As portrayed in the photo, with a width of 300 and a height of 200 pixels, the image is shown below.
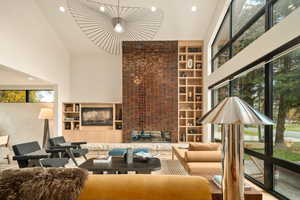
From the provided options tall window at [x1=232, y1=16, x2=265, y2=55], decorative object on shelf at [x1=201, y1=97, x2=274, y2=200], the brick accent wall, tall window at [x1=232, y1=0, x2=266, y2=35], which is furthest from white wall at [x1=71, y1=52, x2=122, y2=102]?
decorative object on shelf at [x1=201, y1=97, x2=274, y2=200]

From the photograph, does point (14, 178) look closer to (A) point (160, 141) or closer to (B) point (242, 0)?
(B) point (242, 0)

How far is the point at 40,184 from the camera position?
136 cm

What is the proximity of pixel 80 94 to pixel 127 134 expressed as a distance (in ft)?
8.19

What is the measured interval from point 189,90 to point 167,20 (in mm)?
2698

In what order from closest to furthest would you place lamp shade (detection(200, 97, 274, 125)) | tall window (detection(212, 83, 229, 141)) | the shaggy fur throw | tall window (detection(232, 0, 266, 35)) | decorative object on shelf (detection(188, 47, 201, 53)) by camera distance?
lamp shade (detection(200, 97, 274, 125)), the shaggy fur throw, tall window (detection(232, 0, 266, 35)), tall window (detection(212, 83, 229, 141)), decorative object on shelf (detection(188, 47, 201, 53))

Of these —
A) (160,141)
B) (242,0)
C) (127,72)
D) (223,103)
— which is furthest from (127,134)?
(223,103)

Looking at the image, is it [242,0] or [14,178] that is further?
[242,0]

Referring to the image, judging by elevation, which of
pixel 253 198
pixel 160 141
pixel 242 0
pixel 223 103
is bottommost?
pixel 160 141

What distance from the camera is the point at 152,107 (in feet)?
24.1

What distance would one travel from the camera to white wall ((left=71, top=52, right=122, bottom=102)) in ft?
25.7

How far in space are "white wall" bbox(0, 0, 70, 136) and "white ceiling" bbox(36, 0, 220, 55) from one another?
286 mm

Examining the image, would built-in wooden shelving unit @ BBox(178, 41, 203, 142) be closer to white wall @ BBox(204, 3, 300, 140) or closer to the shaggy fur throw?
white wall @ BBox(204, 3, 300, 140)

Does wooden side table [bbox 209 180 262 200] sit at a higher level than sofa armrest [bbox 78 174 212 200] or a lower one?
lower

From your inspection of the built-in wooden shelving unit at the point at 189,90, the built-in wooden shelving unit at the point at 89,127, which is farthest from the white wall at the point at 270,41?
the built-in wooden shelving unit at the point at 89,127
